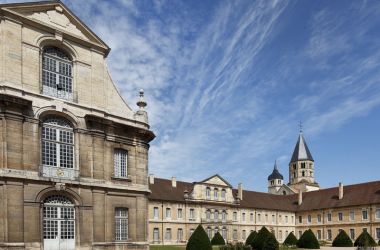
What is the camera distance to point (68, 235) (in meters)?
16.5

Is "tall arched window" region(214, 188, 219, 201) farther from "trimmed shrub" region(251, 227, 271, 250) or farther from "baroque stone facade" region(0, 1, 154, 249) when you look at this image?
"baroque stone facade" region(0, 1, 154, 249)

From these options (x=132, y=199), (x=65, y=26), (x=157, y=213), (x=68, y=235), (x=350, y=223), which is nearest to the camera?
(x=68, y=235)

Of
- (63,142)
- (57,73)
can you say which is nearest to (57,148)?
(63,142)

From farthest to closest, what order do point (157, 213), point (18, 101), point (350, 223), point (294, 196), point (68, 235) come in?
point (294, 196)
point (350, 223)
point (157, 213)
point (68, 235)
point (18, 101)

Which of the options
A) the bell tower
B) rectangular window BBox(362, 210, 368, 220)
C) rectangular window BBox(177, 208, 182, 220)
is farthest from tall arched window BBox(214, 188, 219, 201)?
the bell tower

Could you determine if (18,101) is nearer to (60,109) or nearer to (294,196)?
(60,109)

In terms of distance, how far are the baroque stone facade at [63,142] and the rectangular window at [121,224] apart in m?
0.04

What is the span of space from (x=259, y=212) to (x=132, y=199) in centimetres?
3769

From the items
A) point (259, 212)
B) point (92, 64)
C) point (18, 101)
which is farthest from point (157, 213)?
point (18, 101)

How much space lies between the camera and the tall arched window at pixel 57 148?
640 inches

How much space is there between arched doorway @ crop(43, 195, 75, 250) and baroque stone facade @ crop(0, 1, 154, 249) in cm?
4

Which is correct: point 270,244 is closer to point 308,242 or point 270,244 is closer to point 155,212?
point 308,242

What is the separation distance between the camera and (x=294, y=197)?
6178 cm

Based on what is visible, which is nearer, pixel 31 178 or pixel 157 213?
pixel 31 178
